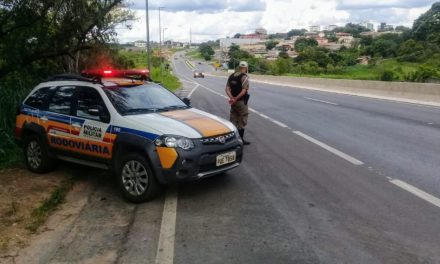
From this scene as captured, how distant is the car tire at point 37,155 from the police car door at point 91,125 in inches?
33.9

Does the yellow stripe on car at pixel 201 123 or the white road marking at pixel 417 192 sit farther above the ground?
the yellow stripe on car at pixel 201 123

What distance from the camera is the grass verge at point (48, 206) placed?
5430 millimetres

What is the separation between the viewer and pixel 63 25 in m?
12.4

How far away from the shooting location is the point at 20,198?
6.36 metres

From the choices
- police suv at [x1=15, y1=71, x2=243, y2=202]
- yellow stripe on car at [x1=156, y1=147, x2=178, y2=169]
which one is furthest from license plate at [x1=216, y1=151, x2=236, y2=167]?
yellow stripe on car at [x1=156, y1=147, x2=178, y2=169]

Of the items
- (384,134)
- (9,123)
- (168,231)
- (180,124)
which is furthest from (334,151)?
(9,123)

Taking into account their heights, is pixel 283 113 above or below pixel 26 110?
below

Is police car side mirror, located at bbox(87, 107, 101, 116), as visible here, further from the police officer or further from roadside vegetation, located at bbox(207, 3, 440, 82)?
roadside vegetation, located at bbox(207, 3, 440, 82)

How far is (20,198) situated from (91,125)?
4.46ft

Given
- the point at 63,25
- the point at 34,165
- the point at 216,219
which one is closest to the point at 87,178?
the point at 34,165

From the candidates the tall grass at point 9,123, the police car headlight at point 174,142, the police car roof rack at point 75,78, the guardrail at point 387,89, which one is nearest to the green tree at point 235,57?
the guardrail at point 387,89

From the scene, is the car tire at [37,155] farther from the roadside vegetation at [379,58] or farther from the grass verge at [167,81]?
the roadside vegetation at [379,58]

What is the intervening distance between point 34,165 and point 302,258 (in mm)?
5116

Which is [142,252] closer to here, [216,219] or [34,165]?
[216,219]
